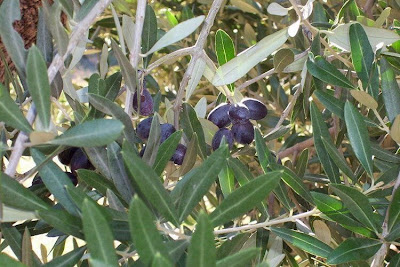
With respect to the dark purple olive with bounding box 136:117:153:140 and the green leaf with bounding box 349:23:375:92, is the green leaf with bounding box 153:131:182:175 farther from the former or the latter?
the green leaf with bounding box 349:23:375:92

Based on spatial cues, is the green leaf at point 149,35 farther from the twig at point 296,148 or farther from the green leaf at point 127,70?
the twig at point 296,148

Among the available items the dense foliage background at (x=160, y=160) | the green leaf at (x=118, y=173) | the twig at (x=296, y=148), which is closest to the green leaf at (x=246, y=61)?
the dense foliage background at (x=160, y=160)

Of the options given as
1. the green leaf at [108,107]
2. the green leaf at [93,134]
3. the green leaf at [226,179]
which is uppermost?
the green leaf at [93,134]

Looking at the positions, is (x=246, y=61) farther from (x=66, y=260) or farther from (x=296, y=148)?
(x=296, y=148)

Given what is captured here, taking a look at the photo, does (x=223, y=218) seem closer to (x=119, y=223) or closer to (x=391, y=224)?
(x=119, y=223)

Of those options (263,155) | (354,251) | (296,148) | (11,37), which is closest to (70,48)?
(11,37)
